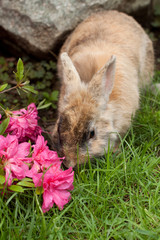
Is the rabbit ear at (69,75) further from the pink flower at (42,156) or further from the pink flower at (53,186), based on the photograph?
the pink flower at (53,186)

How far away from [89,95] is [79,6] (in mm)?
1999

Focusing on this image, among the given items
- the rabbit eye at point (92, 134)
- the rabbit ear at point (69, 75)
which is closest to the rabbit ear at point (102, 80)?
the rabbit ear at point (69, 75)

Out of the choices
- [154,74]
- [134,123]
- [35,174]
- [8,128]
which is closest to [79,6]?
[154,74]

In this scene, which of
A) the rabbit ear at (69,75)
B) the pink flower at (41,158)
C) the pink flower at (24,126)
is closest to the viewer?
the pink flower at (41,158)

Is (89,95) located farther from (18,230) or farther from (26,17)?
(26,17)

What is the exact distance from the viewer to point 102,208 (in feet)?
8.18

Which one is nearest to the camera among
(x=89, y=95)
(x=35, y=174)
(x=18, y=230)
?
(x=18, y=230)

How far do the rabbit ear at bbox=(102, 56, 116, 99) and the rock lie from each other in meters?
1.75

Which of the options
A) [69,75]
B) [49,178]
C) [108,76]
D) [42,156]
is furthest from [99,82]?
[49,178]

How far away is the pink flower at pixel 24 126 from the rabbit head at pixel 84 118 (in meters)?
0.25

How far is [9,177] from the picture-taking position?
85.4 inches

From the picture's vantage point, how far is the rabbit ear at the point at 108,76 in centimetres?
292

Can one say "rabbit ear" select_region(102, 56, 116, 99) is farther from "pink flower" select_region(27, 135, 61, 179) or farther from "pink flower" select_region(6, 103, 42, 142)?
"pink flower" select_region(27, 135, 61, 179)

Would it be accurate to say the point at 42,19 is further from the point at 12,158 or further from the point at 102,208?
the point at 102,208
